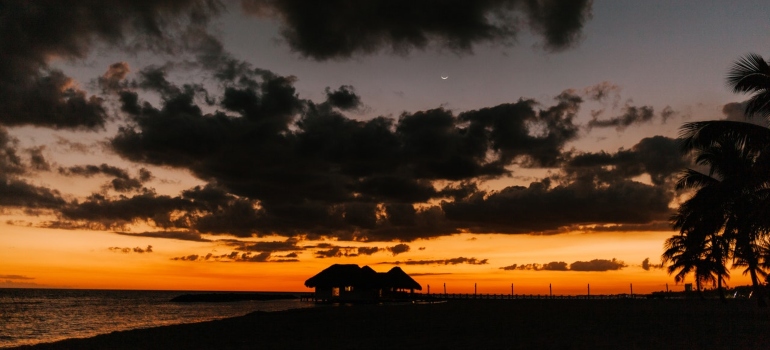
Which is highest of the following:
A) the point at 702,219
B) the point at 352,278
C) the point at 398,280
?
the point at 702,219

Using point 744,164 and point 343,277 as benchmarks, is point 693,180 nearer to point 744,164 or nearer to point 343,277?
point 744,164

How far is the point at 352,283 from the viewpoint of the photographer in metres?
60.4

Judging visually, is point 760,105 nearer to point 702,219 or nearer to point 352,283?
point 702,219

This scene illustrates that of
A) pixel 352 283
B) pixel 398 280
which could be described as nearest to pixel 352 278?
pixel 352 283

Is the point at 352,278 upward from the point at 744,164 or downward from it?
downward

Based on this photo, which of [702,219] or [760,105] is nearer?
[760,105]

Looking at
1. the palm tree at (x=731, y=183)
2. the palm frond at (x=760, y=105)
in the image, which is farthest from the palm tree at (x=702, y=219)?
the palm frond at (x=760, y=105)

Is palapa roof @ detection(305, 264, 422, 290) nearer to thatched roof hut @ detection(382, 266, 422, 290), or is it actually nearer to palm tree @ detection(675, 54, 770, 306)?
thatched roof hut @ detection(382, 266, 422, 290)

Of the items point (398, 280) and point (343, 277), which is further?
point (398, 280)

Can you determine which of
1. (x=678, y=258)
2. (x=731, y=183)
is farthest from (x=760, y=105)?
(x=678, y=258)

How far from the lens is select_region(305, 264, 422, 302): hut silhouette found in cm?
6050

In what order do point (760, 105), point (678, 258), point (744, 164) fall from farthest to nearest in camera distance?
point (678, 258) → point (744, 164) → point (760, 105)

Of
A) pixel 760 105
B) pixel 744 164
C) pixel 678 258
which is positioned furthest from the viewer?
pixel 678 258

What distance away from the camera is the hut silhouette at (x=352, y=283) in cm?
6050
